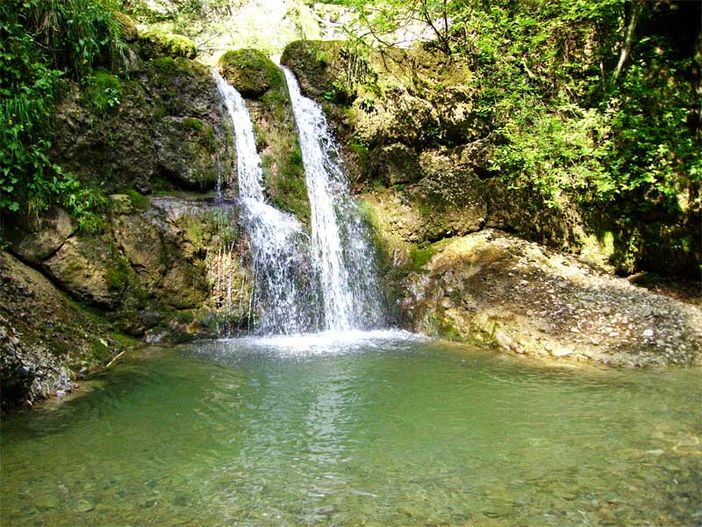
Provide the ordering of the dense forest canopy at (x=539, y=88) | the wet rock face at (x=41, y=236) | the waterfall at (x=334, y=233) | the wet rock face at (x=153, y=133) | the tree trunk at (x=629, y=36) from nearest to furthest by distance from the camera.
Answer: the wet rock face at (x=41, y=236)
the dense forest canopy at (x=539, y=88)
the wet rock face at (x=153, y=133)
the waterfall at (x=334, y=233)
the tree trunk at (x=629, y=36)

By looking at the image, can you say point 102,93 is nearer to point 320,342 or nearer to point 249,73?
point 249,73

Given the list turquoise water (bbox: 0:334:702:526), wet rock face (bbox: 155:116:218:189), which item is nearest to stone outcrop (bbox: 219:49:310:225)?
wet rock face (bbox: 155:116:218:189)

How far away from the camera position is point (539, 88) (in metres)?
9.92

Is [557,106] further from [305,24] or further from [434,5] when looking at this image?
[305,24]

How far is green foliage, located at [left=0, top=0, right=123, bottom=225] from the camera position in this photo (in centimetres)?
625

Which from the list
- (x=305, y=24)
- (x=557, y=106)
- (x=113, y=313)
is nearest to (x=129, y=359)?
(x=113, y=313)

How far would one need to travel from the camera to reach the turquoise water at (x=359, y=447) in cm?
319

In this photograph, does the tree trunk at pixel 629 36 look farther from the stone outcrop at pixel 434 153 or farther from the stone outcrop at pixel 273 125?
the stone outcrop at pixel 273 125

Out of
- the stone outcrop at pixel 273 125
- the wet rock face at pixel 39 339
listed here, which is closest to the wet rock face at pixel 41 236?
the wet rock face at pixel 39 339

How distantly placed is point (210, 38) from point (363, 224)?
8.29 m

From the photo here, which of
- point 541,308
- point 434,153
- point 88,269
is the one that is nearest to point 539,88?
point 434,153

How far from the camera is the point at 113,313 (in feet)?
23.0

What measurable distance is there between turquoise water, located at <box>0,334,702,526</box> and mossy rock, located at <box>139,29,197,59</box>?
548 centimetres

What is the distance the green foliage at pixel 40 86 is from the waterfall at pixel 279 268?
2330mm
